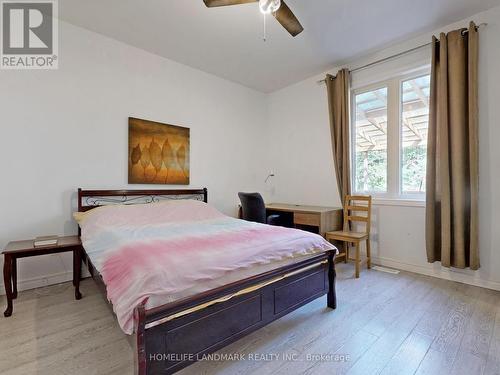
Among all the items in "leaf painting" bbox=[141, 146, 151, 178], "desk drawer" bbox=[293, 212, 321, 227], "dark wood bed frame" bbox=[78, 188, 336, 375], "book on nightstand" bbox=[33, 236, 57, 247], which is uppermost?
"leaf painting" bbox=[141, 146, 151, 178]

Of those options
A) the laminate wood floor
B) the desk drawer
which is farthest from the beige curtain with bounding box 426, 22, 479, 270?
the desk drawer

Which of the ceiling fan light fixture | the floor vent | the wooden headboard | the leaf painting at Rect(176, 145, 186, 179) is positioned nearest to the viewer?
the ceiling fan light fixture

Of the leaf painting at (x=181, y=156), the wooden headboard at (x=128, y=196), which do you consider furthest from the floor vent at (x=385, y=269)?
the leaf painting at (x=181, y=156)

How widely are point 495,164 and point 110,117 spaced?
4216 millimetres

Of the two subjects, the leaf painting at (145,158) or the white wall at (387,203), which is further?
the leaf painting at (145,158)

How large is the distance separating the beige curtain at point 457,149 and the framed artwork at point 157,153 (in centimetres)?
315

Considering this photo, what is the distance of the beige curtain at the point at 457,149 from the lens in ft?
8.13

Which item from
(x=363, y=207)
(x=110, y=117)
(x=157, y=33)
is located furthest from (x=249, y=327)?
(x=157, y=33)

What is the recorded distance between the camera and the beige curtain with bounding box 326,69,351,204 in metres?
3.49

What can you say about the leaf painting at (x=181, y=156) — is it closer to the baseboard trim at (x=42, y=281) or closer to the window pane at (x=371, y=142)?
the baseboard trim at (x=42, y=281)

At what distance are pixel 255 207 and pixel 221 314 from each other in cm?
184

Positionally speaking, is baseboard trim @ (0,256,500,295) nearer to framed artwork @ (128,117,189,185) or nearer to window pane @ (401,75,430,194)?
window pane @ (401,75,430,194)

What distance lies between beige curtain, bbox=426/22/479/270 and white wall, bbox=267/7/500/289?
0.16 m

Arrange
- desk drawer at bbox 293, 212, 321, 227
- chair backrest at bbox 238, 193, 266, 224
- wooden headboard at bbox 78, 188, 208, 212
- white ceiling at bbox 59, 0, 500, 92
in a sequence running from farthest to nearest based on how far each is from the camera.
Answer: desk drawer at bbox 293, 212, 321, 227, chair backrest at bbox 238, 193, 266, 224, wooden headboard at bbox 78, 188, 208, 212, white ceiling at bbox 59, 0, 500, 92
